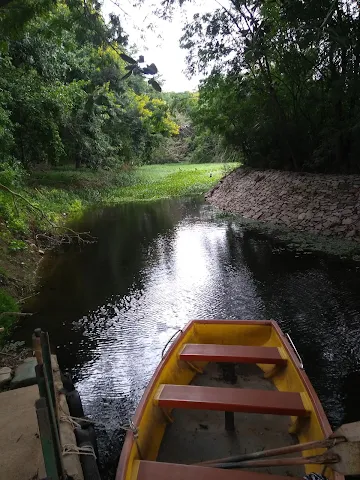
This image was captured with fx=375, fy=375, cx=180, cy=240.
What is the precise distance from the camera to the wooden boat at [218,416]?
275 centimetres

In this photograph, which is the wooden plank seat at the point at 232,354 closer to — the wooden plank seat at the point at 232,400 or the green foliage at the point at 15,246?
the wooden plank seat at the point at 232,400

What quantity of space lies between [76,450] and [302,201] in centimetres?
1174

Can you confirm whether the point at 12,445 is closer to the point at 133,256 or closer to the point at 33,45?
the point at 133,256

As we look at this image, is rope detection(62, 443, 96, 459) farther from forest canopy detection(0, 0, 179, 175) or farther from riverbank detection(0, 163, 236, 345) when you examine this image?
riverbank detection(0, 163, 236, 345)

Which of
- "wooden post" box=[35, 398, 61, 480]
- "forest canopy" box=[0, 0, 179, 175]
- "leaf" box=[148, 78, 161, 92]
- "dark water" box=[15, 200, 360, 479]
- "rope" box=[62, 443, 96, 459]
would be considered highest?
"forest canopy" box=[0, 0, 179, 175]

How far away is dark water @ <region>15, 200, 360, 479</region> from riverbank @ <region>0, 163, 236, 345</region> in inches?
20.5

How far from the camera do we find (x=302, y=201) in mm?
13148

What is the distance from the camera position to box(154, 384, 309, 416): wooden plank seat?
10.4 feet

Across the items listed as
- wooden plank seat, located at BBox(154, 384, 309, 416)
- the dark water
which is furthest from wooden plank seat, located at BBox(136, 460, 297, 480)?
the dark water

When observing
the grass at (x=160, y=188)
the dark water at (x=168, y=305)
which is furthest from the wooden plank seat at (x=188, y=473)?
the grass at (x=160, y=188)

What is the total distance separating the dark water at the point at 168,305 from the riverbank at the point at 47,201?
52 centimetres

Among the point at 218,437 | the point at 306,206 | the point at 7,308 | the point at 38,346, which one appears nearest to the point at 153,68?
the point at 38,346

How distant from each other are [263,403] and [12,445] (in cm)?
217

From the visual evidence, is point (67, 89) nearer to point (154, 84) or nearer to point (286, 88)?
point (286, 88)
